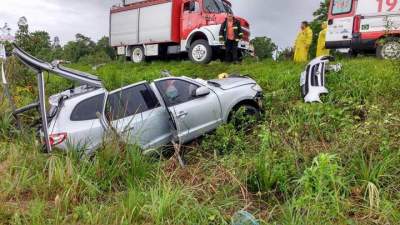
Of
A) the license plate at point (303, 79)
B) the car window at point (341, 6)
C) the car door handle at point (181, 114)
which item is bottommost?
the car door handle at point (181, 114)

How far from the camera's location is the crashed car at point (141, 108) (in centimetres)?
649

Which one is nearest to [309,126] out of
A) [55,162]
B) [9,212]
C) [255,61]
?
[55,162]

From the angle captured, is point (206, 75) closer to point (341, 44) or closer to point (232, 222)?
point (341, 44)

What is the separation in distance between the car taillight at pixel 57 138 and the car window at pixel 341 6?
8537 mm

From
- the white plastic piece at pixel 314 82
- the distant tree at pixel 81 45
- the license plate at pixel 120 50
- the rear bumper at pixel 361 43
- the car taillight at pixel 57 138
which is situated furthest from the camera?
the distant tree at pixel 81 45

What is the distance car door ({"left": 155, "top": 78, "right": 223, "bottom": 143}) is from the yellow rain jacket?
6532mm

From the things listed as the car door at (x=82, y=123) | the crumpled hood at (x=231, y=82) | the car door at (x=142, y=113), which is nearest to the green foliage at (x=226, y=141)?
the car door at (x=142, y=113)

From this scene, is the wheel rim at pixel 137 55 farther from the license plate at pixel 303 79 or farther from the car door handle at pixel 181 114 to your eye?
the car door handle at pixel 181 114

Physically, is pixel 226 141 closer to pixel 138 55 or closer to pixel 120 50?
pixel 138 55

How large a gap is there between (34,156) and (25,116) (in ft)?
8.54

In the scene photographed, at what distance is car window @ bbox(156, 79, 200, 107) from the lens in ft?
24.9

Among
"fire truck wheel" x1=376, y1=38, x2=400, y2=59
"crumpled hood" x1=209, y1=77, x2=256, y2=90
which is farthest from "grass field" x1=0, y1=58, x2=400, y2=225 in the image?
"fire truck wheel" x1=376, y1=38, x2=400, y2=59

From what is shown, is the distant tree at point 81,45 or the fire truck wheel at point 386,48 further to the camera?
the distant tree at point 81,45

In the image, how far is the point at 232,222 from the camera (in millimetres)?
4094
